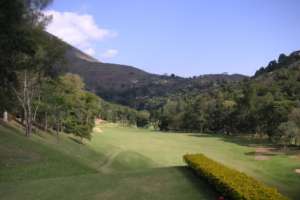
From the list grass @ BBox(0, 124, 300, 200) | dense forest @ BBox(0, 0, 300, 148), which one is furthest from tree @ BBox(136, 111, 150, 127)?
grass @ BBox(0, 124, 300, 200)

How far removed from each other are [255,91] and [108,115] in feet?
244

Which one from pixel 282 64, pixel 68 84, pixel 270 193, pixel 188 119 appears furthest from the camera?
pixel 282 64

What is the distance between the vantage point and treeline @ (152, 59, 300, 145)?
2926 inches

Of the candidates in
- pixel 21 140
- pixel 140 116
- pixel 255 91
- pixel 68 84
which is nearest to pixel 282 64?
pixel 140 116

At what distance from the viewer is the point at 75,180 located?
1755 centimetres

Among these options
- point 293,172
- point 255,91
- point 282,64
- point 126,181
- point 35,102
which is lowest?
point 293,172

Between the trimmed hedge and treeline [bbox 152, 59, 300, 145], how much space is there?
43.2 meters

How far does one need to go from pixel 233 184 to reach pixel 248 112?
279 feet

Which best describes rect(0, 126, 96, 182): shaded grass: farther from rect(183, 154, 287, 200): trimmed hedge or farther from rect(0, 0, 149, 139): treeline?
rect(183, 154, 287, 200): trimmed hedge

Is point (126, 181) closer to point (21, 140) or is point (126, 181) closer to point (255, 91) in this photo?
point (21, 140)

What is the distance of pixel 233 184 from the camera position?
13.4 m

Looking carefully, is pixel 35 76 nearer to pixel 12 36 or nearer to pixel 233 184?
pixel 12 36

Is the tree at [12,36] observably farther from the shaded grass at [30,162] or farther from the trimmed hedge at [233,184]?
the trimmed hedge at [233,184]

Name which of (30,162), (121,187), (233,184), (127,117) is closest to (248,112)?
Answer: (127,117)
